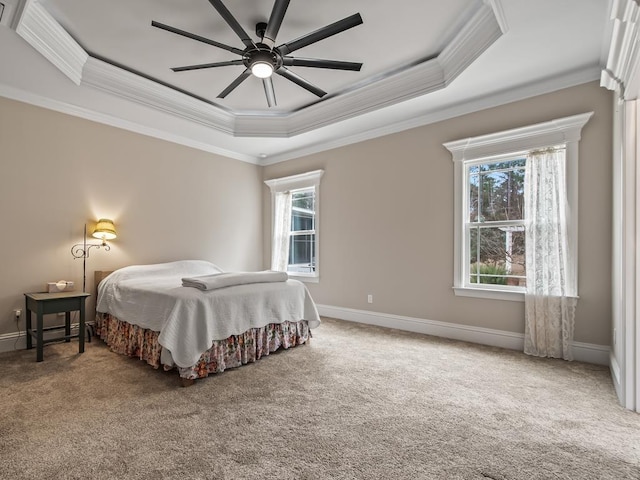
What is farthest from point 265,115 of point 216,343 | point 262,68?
point 216,343

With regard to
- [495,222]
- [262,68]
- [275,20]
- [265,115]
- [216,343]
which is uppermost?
[265,115]

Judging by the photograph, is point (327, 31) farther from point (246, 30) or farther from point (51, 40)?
point (51, 40)

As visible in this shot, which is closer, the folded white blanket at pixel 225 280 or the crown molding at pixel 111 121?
the folded white blanket at pixel 225 280

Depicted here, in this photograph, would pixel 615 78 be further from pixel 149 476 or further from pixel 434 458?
pixel 149 476

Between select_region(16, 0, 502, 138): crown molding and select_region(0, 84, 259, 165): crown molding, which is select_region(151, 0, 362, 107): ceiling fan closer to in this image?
select_region(16, 0, 502, 138): crown molding

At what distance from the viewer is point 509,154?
3676mm

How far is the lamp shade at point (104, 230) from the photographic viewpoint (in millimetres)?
4051

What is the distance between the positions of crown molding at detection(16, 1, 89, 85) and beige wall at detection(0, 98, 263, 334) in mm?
902

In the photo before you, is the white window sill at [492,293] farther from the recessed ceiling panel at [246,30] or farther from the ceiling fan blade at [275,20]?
the ceiling fan blade at [275,20]

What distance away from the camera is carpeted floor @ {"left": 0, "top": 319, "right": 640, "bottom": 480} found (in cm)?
169

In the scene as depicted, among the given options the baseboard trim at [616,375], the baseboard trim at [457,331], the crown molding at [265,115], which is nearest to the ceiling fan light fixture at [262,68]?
the crown molding at [265,115]

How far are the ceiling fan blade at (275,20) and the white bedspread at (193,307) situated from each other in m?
2.08

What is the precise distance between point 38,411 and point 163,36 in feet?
10.2

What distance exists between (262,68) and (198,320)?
2115 mm
